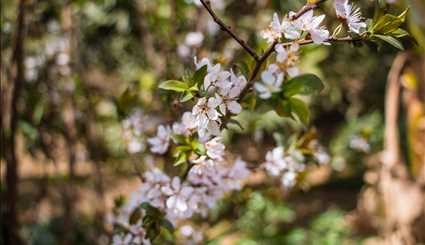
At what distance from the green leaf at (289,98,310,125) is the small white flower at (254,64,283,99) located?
0.22ft

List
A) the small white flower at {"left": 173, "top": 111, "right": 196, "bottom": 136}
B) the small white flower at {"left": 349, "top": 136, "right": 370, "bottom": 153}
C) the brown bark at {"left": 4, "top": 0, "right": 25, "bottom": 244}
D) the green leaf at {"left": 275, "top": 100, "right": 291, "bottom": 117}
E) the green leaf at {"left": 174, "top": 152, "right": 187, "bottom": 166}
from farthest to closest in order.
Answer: the small white flower at {"left": 349, "top": 136, "right": 370, "bottom": 153}, the brown bark at {"left": 4, "top": 0, "right": 25, "bottom": 244}, the green leaf at {"left": 275, "top": 100, "right": 291, "bottom": 117}, the green leaf at {"left": 174, "top": 152, "right": 187, "bottom": 166}, the small white flower at {"left": 173, "top": 111, "right": 196, "bottom": 136}

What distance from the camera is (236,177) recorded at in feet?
5.27

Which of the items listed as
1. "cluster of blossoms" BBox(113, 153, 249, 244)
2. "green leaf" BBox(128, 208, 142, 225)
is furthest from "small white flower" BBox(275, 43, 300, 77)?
"green leaf" BBox(128, 208, 142, 225)

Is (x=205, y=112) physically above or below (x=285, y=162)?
below

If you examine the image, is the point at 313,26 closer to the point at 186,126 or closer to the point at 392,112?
the point at 186,126

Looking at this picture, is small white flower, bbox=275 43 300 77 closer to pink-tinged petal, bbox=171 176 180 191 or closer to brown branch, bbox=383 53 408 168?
pink-tinged petal, bbox=171 176 180 191

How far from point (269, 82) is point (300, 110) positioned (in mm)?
115

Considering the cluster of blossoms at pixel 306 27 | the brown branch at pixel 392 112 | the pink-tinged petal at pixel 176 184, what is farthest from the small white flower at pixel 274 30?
the brown branch at pixel 392 112

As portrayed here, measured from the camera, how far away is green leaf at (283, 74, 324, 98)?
147 centimetres

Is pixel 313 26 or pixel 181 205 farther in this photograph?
pixel 181 205

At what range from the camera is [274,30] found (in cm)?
125

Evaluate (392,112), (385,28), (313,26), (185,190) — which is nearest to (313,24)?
Result: (313,26)

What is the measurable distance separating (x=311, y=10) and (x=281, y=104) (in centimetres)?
36

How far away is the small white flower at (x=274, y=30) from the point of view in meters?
1.24
